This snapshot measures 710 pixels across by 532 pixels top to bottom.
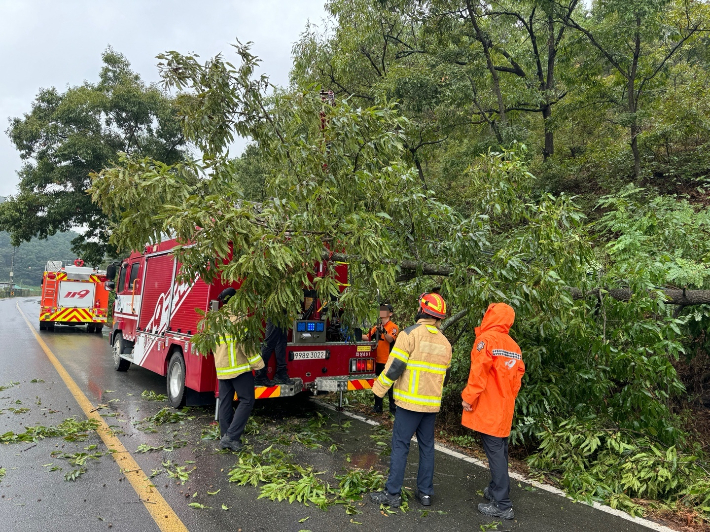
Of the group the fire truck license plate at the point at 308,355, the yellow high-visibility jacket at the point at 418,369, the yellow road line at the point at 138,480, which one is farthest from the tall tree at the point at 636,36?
the yellow road line at the point at 138,480

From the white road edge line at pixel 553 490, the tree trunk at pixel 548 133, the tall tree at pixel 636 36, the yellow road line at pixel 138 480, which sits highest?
the tall tree at pixel 636 36

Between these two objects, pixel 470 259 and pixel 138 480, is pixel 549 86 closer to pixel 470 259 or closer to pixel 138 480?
pixel 470 259

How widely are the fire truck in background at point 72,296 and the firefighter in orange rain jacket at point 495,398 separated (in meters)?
18.3

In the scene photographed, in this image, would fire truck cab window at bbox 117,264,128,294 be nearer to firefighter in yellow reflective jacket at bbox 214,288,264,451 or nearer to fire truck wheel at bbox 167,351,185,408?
fire truck wheel at bbox 167,351,185,408

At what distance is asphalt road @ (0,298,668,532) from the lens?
3.71 meters

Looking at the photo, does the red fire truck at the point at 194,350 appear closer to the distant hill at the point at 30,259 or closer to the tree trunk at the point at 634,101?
the tree trunk at the point at 634,101

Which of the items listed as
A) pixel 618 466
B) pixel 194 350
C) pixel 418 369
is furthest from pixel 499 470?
pixel 194 350

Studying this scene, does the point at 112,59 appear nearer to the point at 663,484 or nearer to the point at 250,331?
the point at 250,331

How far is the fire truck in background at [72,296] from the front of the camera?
18.5 metres

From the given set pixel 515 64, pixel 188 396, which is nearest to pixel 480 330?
pixel 188 396

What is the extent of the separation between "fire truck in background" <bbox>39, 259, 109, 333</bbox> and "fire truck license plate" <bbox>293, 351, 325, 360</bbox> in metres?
15.4

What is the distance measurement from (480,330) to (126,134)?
2009cm

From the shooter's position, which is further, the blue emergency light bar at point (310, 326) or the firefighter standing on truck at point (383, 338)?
the firefighter standing on truck at point (383, 338)

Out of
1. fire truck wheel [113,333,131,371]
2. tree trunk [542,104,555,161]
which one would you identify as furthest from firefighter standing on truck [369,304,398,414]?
tree trunk [542,104,555,161]
